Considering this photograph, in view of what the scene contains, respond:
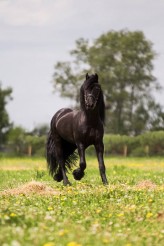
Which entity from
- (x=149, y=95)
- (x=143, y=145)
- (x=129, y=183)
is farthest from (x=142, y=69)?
(x=129, y=183)

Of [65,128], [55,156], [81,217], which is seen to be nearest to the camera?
[81,217]

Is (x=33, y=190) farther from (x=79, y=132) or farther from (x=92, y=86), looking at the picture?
(x=92, y=86)

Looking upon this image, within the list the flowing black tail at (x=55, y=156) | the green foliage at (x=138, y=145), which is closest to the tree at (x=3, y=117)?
the green foliage at (x=138, y=145)

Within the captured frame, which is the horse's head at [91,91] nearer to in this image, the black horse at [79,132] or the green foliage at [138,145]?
the black horse at [79,132]

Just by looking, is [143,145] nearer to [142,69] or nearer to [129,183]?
[142,69]

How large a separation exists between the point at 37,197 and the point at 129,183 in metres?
4.54

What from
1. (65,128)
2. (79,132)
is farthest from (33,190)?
(65,128)

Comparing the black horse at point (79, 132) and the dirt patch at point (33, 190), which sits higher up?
the black horse at point (79, 132)

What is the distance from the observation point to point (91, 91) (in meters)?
15.4

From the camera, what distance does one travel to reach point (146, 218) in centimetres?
1023

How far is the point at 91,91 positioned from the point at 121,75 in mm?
53283

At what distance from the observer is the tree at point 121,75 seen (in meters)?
67.2

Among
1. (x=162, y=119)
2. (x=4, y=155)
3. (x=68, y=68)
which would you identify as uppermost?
(x=68, y=68)

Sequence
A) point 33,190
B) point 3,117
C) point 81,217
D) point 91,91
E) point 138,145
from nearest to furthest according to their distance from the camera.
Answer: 1. point 81,217
2. point 33,190
3. point 91,91
4. point 138,145
5. point 3,117
